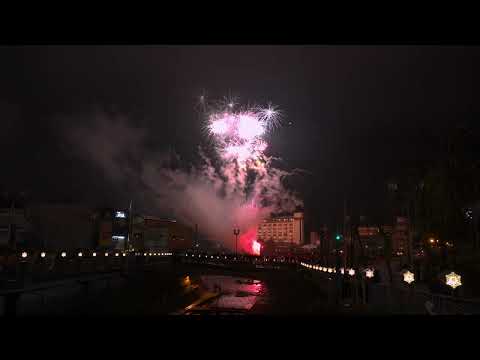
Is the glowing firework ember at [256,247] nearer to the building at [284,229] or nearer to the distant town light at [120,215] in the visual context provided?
the distant town light at [120,215]

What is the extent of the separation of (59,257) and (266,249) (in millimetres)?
75327

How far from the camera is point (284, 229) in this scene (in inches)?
6747

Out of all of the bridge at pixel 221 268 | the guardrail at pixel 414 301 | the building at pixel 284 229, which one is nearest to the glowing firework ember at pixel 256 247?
the bridge at pixel 221 268

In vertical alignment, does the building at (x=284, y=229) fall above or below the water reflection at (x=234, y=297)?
above

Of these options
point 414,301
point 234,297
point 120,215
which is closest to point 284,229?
point 120,215

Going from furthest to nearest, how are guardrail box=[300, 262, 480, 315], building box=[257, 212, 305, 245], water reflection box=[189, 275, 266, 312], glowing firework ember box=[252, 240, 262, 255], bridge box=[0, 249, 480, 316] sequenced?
building box=[257, 212, 305, 245] < glowing firework ember box=[252, 240, 262, 255] < water reflection box=[189, 275, 266, 312] < bridge box=[0, 249, 480, 316] < guardrail box=[300, 262, 480, 315]

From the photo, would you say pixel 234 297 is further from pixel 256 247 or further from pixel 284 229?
pixel 284 229

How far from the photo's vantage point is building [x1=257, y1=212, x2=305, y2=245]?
166500 mm

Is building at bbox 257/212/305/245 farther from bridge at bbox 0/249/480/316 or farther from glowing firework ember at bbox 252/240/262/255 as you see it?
bridge at bbox 0/249/480/316

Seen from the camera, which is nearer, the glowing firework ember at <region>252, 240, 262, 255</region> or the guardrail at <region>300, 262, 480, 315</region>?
the guardrail at <region>300, 262, 480, 315</region>

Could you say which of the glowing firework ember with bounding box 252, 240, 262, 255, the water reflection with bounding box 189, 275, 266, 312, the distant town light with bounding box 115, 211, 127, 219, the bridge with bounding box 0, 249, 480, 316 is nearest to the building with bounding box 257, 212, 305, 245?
the glowing firework ember with bounding box 252, 240, 262, 255

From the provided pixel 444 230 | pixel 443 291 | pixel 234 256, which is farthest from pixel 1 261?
pixel 234 256

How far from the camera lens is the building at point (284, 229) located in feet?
546

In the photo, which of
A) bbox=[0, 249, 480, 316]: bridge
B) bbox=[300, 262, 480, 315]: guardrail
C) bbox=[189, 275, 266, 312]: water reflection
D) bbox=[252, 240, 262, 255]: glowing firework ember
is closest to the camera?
bbox=[300, 262, 480, 315]: guardrail
